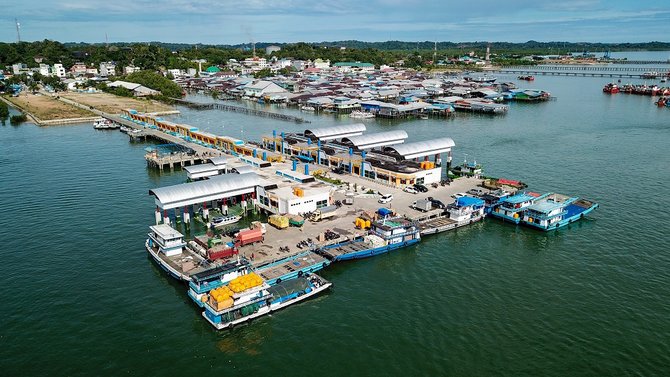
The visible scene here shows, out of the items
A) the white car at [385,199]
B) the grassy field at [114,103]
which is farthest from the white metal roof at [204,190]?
the grassy field at [114,103]

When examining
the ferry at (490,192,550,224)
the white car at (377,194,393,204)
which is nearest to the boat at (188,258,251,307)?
the white car at (377,194,393,204)

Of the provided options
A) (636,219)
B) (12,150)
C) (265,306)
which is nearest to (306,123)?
(12,150)

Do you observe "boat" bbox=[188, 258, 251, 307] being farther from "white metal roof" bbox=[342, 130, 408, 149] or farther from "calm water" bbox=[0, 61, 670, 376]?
"white metal roof" bbox=[342, 130, 408, 149]

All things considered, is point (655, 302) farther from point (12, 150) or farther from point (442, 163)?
point (12, 150)

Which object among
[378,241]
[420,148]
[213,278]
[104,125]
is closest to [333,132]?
[420,148]

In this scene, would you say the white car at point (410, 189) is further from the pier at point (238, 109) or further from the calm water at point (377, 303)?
the pier at point (238, 109)

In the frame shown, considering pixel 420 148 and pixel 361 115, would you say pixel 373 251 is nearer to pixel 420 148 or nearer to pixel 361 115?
pixel 420 148

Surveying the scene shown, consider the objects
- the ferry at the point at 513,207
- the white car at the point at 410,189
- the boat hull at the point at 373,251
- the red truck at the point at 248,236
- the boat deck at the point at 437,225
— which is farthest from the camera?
the white car at the point at 410,189
